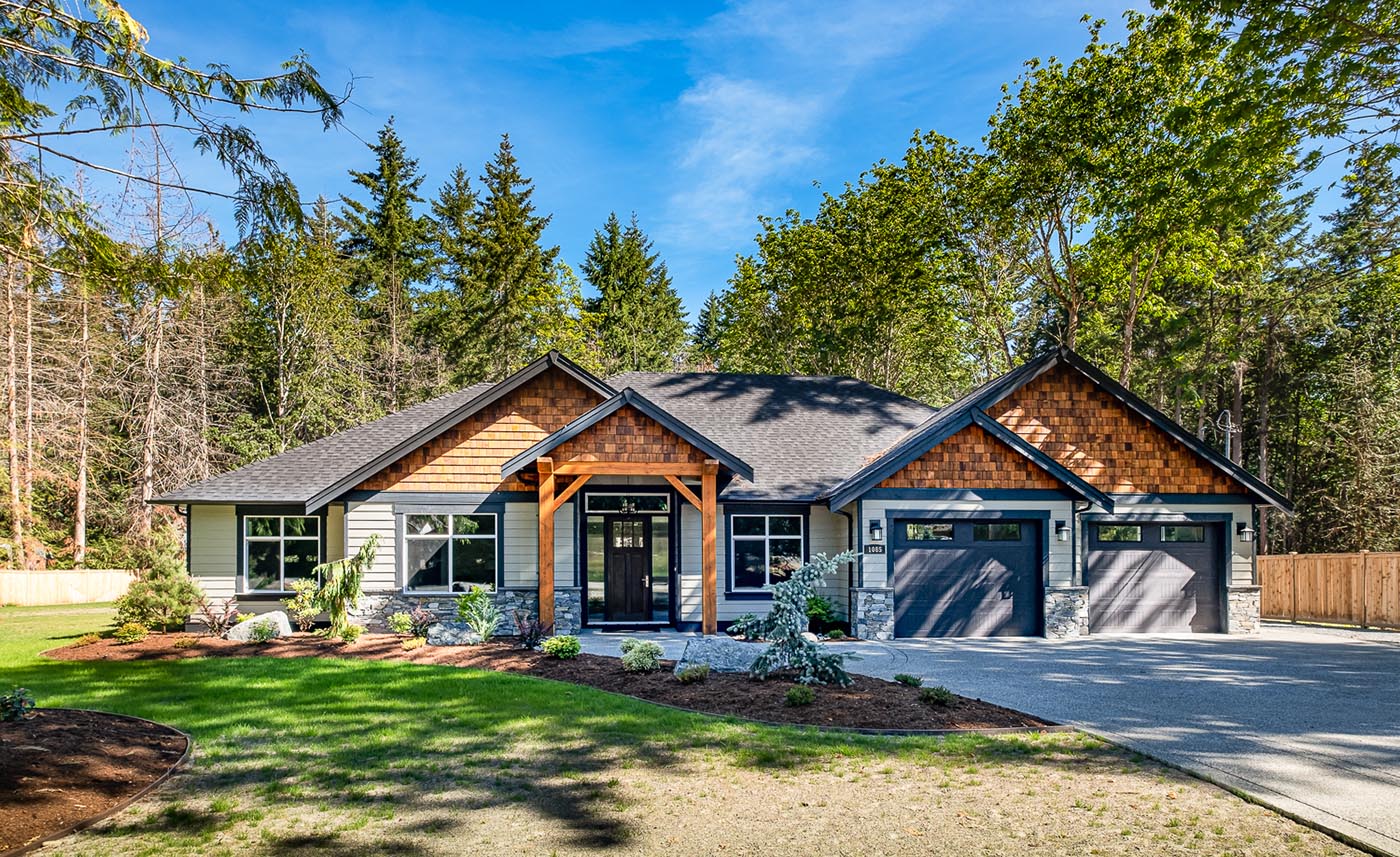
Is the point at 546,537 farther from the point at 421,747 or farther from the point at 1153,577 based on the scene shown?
the point at 1153,577

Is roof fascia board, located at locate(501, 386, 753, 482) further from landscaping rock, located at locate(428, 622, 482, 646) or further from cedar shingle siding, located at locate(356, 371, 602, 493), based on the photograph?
landscaping rock, located at locate(428, 622, 482, 646)

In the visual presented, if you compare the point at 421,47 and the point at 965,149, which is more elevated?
the point at 965,149

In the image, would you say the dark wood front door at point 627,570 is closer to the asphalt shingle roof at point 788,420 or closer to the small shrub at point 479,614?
the asphalt shingle roof at point 788,420

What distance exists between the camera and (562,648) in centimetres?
1085

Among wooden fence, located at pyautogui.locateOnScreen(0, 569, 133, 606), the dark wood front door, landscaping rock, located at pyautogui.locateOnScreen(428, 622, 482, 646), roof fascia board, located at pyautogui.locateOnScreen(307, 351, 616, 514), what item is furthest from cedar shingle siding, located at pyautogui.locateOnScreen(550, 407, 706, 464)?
wooden fence, located at pyautogui.locateOnScreen(0, 569, 133, 606)

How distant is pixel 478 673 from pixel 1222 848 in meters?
7.76

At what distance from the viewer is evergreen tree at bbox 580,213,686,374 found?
38969 mm

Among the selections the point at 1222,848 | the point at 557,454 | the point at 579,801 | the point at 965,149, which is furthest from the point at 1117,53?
the point at 579,801

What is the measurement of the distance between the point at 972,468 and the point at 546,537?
24.5 ft

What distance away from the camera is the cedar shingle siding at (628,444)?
13906 millimetres

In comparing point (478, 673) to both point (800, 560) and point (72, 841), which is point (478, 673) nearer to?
point (72, 841)

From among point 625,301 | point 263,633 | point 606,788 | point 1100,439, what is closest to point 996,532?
point 1100,439

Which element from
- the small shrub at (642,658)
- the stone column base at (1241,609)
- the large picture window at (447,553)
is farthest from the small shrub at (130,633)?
the stone column base at (1241,609)

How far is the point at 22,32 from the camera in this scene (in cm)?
574
